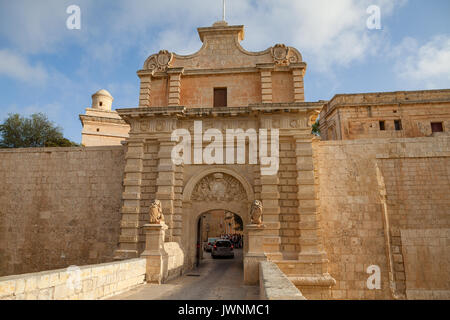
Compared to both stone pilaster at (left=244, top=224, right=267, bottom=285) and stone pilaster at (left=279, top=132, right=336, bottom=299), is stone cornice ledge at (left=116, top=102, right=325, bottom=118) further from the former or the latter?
stone pilaster at (left=244, top=224, right=267, bottom=285)

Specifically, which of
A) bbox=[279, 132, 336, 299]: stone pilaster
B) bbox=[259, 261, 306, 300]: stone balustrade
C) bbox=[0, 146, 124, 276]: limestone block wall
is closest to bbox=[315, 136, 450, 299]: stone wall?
bbox=[279, 132, 336, 299]: stone pilaster

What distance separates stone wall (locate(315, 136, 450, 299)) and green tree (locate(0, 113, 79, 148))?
20624 mm

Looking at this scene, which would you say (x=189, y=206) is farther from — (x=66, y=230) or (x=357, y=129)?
(x=357, y=129)

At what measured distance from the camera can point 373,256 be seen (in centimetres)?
1191

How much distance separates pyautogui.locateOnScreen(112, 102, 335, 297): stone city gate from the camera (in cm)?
1110

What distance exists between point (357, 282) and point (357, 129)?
1227cm

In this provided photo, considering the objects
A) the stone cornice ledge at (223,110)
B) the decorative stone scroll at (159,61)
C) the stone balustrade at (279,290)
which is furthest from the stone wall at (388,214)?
the decorative stone scroll at (159,61)

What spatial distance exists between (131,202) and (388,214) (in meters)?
10.9

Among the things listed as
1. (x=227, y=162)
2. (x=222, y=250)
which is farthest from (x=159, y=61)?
(x=222, y=250)

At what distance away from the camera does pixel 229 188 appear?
12.6m

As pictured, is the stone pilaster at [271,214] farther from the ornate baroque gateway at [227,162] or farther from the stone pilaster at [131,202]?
the stone pilaster at [131,202]

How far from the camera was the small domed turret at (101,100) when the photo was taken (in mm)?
26266

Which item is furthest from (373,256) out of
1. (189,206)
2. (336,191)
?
(189,206)
